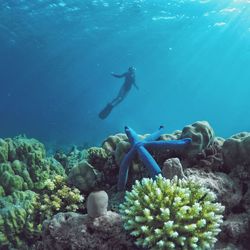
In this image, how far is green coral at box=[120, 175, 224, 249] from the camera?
3.87 meters

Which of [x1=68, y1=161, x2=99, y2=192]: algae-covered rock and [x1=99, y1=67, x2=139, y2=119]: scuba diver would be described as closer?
[x1=68, y1=161, x2=99, y2=192]: algae-covered rock

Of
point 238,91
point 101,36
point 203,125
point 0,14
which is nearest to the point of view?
point 203,125

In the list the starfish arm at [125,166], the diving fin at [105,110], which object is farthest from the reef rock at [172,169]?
the diving fin at [105,110]

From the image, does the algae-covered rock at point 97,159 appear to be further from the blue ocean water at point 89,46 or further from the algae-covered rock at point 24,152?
the blue ocean water at point 89,46

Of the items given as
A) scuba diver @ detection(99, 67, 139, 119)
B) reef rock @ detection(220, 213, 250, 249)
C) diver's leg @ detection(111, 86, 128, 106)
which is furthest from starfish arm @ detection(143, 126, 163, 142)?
diver's leg @ detection(111, 86, 128, 106)

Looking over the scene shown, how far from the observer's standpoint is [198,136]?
5.83m

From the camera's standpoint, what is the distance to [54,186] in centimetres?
607

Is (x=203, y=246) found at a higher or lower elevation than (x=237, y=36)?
lower

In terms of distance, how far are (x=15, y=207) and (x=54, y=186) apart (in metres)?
1.22

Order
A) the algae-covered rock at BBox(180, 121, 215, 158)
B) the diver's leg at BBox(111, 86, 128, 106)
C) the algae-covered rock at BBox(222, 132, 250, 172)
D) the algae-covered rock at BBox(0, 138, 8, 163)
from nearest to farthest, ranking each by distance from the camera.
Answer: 1. the algae-covered rock at BBox(222, 132, 250, 172)
2. the algae-covered rock at BBox(180, 121, 215, 158)
3. the algae-covered rock at BBox(0, 138, 8, 163)
4. the diver's leg at BBox(111, 86, 128, 106)

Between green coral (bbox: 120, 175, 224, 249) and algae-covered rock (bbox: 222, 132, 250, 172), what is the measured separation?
1.59m

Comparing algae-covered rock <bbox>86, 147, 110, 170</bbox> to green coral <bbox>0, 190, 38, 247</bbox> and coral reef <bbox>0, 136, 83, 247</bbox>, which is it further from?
green coral <bbox>0, 190, 38, 247</bbox>

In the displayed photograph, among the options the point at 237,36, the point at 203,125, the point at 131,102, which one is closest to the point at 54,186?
the point at 203,125

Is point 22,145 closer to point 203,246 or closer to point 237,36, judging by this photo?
point 203,246
